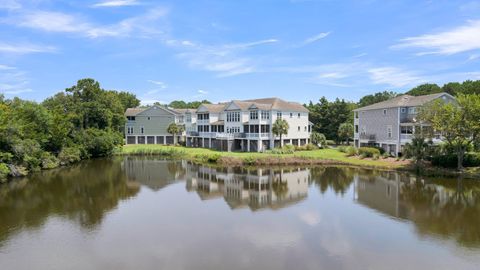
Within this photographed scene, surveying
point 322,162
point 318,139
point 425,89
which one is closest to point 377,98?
point 425,89

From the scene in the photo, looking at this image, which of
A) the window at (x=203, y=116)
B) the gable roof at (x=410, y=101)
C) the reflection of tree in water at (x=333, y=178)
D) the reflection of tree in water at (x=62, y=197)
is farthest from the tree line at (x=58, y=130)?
the gable roof at (x=410, y=101)

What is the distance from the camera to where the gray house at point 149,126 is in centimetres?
7431

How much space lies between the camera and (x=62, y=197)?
26.7 m

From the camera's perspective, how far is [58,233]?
705 inches

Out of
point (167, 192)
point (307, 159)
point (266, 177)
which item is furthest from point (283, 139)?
point (167, 192)

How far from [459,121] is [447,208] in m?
13.7

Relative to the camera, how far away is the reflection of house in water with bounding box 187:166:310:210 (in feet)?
83.7

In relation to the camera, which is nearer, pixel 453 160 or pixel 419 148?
pixel 453 160

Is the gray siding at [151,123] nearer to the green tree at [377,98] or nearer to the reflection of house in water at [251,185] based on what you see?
the reflection of house in water at [251,185]

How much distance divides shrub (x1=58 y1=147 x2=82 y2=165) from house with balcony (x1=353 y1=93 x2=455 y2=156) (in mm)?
40030

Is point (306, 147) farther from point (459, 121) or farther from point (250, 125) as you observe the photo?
point (459, 121)

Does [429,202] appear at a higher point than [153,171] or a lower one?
lower

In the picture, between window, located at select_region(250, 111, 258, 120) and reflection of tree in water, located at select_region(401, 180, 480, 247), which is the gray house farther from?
reflection of tree in water, located at select_region(401, 180, 480, 247)

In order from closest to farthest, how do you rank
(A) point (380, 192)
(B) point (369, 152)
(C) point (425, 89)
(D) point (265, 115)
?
(A) point (380, 192) → (B) point (369, 152) → (D) point (265, 115) → (C) point (425, 89)
